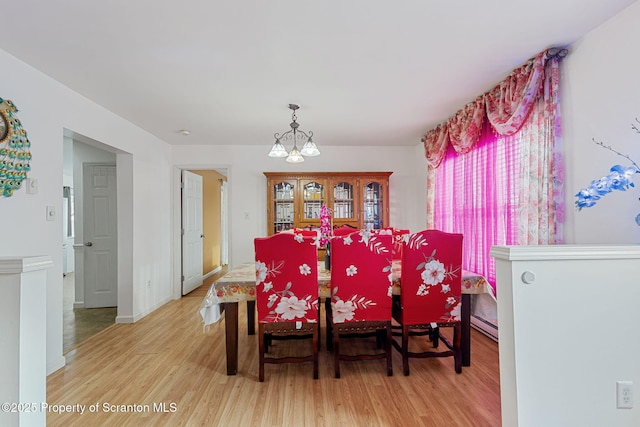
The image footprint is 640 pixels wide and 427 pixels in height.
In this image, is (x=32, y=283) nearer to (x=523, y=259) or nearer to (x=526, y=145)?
(x=523, y=259)

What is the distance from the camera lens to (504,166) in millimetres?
2760

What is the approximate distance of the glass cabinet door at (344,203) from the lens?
4484 millimetres

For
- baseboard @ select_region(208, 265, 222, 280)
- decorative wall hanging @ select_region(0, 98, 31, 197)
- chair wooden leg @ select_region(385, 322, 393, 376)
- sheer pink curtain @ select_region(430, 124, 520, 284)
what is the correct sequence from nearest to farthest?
1. decorative wall hanging @ select_region(0, 98, 31, 197)
2. chair wooden leg @ select_region(385, 322, 393, 376)
3. sheer pink curtain @ select_region(430, 124, 520, 284)
4. baseboard @ select_region(208, 265, 222, 280)

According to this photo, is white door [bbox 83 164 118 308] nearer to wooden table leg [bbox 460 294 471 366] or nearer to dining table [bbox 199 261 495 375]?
dining table [bbox 199 261 495 375]

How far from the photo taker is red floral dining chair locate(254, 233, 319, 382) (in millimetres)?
2076

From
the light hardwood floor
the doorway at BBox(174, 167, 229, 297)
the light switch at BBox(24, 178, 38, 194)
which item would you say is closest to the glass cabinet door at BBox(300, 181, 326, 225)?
the doorway at BBox(174, 167, 229, 297)

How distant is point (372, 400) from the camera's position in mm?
1948

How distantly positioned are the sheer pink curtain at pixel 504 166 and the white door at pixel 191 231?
3649 mm

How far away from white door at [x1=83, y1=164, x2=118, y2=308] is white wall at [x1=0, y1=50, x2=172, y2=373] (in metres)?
0.57

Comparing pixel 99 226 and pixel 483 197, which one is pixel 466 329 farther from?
pixel 99 226

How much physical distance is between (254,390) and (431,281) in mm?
1452

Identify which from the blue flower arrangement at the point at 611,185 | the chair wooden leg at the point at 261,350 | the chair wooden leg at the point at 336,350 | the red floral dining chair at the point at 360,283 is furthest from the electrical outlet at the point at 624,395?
the chair wooden leg at the point at 261,350

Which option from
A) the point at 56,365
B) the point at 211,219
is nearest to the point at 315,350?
the point at 56,365

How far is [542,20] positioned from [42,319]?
3.01 meters
